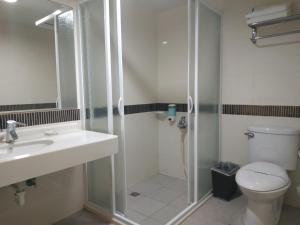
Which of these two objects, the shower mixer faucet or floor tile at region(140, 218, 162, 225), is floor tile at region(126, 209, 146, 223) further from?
the shower mixer faucet

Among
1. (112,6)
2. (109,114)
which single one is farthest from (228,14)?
(109,114)

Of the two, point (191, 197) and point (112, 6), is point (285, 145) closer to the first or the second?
point (191, 197)

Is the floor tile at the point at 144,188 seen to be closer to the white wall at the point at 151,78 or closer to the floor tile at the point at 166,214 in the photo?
the white wall at the point at 151,78

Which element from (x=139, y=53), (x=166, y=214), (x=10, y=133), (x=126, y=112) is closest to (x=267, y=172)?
(x=166, y=214)

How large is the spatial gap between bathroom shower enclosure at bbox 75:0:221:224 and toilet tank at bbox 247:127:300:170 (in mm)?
444

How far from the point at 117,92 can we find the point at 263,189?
1.28 metres

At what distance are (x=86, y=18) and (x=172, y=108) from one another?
1.36m

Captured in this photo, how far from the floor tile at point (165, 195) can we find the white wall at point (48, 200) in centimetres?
75

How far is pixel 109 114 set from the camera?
1812mm

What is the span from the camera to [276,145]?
6.43ft

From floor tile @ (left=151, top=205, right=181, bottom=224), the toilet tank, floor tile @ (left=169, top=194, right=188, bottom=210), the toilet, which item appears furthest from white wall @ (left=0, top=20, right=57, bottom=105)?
the toilet tank

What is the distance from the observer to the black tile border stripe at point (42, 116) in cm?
162

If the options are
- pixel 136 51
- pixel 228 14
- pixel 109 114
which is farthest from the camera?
pixel 136 51

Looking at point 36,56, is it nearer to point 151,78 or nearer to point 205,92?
point 151,78
